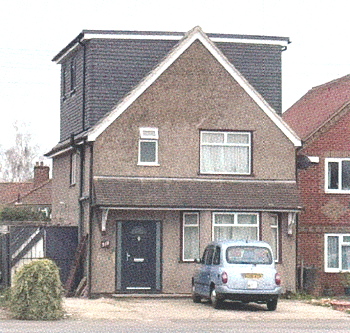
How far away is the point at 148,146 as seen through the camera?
3534 centimetres

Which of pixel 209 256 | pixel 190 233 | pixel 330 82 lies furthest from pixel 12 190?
pixel 209 256

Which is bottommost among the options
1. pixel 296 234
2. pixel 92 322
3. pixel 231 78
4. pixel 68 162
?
pixel 92 322

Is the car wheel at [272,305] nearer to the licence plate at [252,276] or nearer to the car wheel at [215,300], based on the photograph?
the licence plate at [252,276]

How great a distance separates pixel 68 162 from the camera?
39812 mm

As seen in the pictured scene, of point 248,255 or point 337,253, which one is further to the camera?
point 337,253

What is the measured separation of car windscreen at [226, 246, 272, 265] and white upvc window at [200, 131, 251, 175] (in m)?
6.05

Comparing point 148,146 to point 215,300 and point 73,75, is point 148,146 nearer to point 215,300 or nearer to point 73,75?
Result: point 73,75

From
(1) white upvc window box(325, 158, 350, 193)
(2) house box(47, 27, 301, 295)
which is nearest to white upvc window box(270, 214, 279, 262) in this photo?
(2) house box(47, 27, 301, 295)

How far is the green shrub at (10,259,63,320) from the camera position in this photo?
26.3m

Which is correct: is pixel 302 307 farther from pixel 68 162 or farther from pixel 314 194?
pixel 68 162

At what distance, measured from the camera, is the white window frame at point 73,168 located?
126ft

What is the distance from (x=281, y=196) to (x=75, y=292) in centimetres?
753

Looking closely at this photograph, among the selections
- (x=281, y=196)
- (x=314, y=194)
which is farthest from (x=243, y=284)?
(x=314, y=194)

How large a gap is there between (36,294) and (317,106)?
19.4 m
